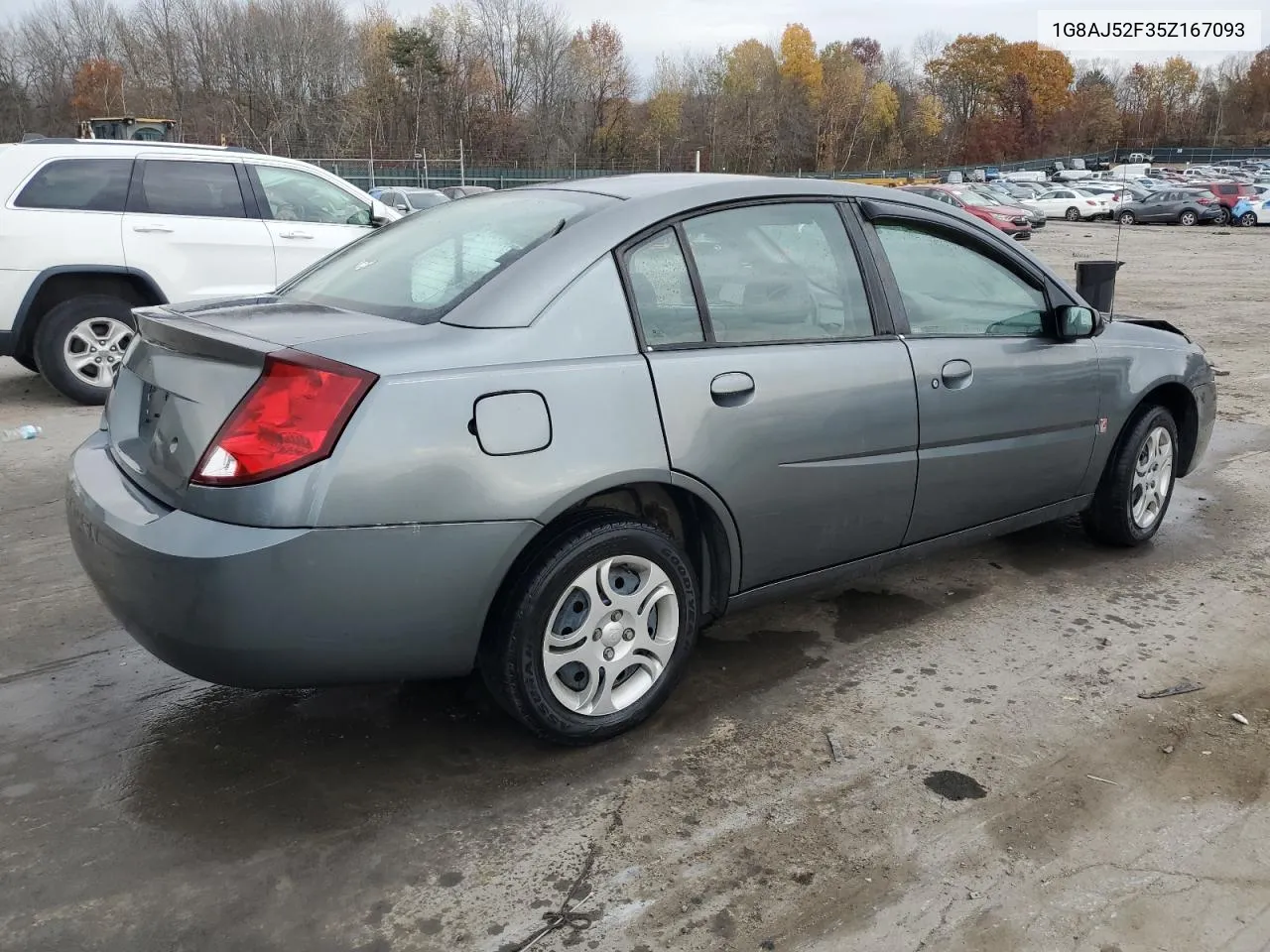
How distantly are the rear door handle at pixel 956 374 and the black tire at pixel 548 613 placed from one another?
1292 mm

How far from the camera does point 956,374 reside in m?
3.75

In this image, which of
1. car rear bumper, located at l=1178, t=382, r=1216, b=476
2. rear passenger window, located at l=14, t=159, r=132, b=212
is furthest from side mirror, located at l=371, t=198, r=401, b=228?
car rear bumper, located at l=1178, t=382, r=1216, b=476

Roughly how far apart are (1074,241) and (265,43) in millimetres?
57438

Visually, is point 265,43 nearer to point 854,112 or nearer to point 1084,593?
point 854,112

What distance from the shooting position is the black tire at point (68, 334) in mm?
7363

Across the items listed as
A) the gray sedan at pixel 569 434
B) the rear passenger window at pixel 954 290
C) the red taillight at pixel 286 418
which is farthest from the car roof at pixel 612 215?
the red taillight at pixel 286 418

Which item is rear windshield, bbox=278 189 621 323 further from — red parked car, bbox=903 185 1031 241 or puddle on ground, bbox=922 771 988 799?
red parked car, bbox=903 185 1031 241

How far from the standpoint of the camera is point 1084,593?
4383 mm

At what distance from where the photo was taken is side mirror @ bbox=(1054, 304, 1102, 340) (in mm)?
4125

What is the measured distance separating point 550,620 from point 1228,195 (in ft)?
142

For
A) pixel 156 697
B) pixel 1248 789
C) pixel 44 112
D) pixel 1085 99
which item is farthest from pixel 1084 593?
pixel 1085 99

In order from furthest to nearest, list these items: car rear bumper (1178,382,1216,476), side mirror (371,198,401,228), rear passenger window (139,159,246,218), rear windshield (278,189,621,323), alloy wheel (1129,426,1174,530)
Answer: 1. side mirror (371,198,401,228)
2. rear passenger window (139,159,246,218)
3. car rear bumper (1178,382,1216,476)
4. alloy wheel (1129,426,1174,530)
5. rear windshield (278,189,621,323)

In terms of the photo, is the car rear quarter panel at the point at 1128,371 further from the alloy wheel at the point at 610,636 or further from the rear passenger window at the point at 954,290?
the alloy wheel at the point at 610,636

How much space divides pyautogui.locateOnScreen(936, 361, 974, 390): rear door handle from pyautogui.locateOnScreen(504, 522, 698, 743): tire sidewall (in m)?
1.27
